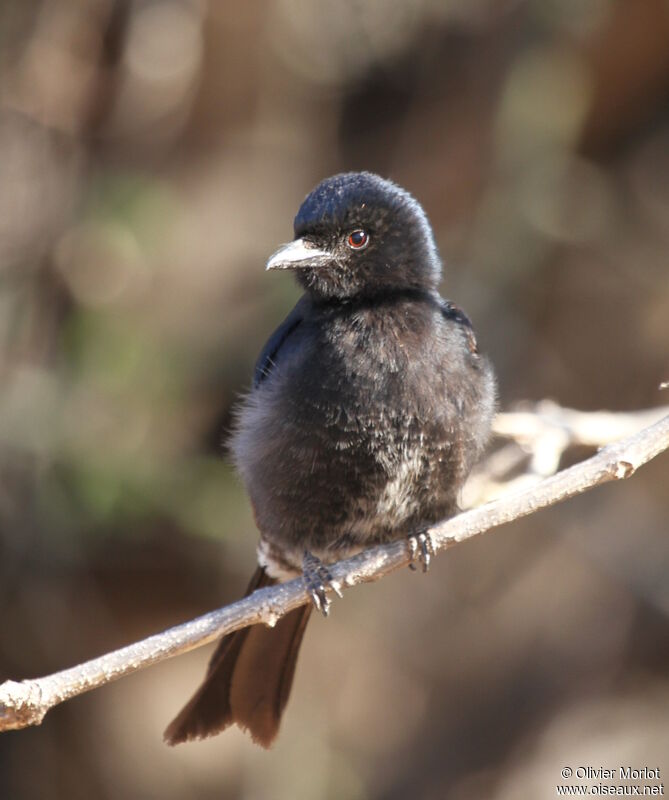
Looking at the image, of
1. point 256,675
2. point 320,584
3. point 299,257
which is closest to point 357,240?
point 299,257

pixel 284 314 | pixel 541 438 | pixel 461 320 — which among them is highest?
pixel 284 314

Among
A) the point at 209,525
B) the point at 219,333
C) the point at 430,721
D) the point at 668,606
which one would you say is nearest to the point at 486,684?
the point at 430,721

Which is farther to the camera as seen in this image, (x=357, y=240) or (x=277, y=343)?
(x=277, y=343)

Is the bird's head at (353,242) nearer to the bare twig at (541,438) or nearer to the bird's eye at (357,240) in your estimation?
the bird's eye at (357,240)

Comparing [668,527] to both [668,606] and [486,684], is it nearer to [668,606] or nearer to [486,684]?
[668,606]

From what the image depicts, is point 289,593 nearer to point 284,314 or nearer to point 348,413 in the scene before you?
point 348,413

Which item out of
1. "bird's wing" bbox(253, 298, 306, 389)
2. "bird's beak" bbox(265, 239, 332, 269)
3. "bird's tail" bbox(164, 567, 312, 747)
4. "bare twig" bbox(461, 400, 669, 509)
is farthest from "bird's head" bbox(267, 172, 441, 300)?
"bird's tail" bbox(164, 567, 312, 747)

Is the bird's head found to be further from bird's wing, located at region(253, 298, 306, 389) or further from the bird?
bird's wing, located at region(253, 298, 306, 389)
